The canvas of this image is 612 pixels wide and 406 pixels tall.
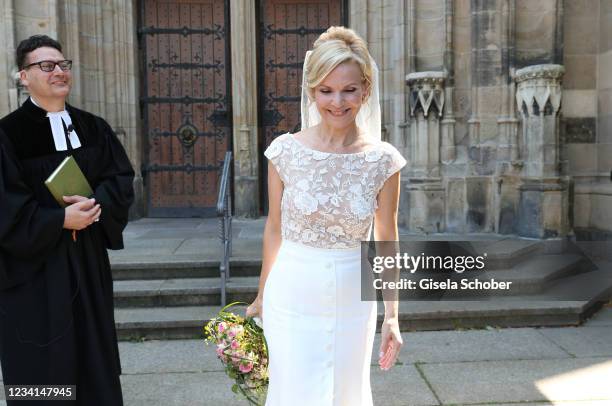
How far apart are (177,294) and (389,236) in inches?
126

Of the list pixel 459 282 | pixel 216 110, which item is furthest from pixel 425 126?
pixel 216 110

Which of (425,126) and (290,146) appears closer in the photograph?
(290,146)

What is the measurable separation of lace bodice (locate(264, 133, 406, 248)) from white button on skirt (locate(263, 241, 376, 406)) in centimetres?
7

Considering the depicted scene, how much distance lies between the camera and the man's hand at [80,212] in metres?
2.54

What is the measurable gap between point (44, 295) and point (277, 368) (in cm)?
120

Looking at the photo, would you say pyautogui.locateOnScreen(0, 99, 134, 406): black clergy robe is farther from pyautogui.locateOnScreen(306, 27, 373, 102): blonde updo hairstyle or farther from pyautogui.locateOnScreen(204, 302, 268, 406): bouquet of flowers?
pyautogui.locateOnScreen(306, 27, 373, 102): blonde updo hairstyle

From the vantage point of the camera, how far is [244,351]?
86.5 inches

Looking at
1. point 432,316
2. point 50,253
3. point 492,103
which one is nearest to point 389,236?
point 50,253

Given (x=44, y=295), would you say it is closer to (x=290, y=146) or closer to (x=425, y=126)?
(x=290, y=146)

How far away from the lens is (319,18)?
8.01 meters

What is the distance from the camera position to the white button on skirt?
1975mm

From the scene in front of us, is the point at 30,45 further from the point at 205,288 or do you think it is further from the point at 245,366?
the point at 205,288

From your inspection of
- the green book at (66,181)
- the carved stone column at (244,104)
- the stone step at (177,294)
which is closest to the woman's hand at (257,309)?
the green book at (66,181)

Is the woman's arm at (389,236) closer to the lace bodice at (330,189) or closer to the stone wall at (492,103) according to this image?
the lace bodice at (330,189)
